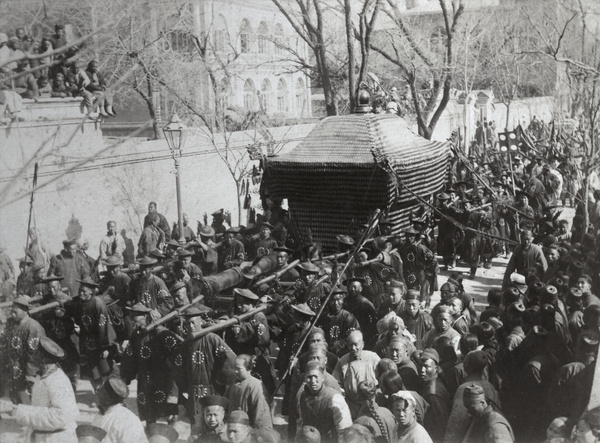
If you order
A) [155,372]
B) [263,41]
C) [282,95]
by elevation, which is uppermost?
[263,41]

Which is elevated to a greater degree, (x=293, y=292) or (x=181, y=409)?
(x=293, y=292)

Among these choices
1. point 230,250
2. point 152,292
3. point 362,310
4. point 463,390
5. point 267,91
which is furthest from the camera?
point 267,91

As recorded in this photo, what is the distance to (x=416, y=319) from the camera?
802cm

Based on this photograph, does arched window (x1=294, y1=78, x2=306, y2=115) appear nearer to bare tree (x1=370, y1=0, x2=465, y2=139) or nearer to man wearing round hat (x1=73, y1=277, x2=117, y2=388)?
bare tree (x1=370, y1=0, x2=465, y2=139)

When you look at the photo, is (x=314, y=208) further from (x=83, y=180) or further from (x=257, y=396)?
(x=83, y=180)

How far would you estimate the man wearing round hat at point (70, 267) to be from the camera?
1115 cm

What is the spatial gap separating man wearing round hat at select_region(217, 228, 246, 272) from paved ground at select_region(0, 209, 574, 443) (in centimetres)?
328

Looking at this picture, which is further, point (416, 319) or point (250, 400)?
point (416, 319)

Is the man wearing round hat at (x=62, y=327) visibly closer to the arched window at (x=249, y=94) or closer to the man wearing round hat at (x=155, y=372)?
the man wearing round hat at (x=155, y=372)

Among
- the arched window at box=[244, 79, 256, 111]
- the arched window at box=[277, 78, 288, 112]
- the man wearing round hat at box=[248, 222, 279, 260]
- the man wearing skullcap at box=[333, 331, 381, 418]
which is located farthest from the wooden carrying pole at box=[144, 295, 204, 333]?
the arched window at box=[277, 78, 288, 112]

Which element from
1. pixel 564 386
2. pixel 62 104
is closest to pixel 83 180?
pixel 62 104

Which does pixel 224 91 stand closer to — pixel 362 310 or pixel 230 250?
pixel 230 250

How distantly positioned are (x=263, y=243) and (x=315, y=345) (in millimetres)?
5087

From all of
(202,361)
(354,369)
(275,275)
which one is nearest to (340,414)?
(354,369)
